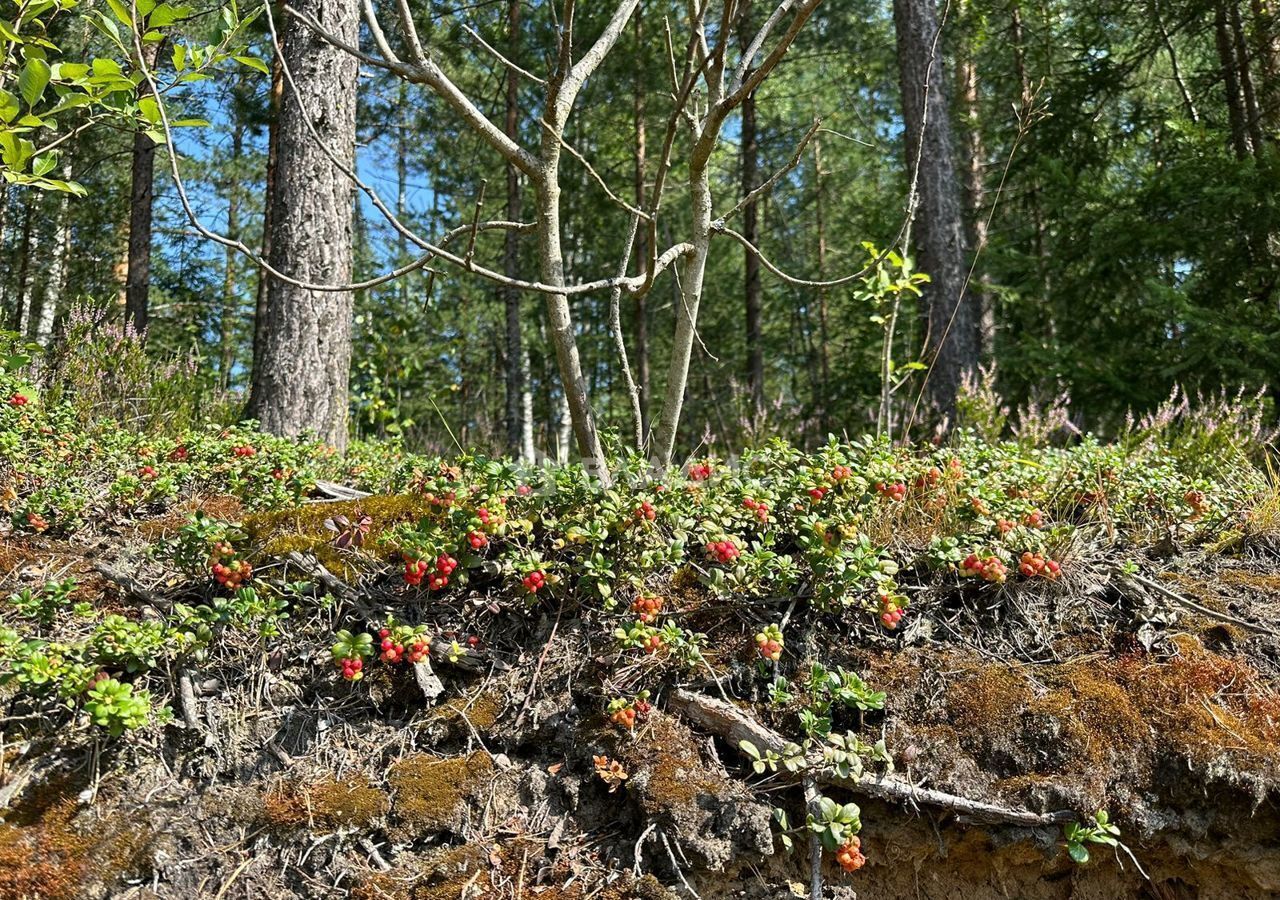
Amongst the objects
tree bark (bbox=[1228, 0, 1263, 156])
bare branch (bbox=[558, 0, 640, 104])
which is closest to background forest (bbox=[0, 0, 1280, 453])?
tree bark (bbox=[1228, 0, 1263, 156])

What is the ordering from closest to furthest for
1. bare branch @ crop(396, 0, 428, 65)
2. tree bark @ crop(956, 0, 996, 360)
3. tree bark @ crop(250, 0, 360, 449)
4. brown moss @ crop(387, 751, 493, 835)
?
brown moss @ crop(387, 751, 493, 835) < bare branch @ crop(396, 0, 428, 65) < tree bark @ crop(250, 0, 360, 449) < tree bark @ crop(956, 0, 996, 360)

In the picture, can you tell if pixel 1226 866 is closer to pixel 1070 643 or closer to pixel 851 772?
pixel 1070 643

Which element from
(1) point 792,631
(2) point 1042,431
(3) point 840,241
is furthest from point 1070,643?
(3) point 840,241

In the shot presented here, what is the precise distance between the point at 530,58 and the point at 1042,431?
305 inches

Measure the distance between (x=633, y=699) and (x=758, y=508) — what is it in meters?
0.74

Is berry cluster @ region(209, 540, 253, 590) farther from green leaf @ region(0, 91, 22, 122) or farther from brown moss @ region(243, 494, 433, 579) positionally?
green leaf @ region(0, 91, 22, 122)

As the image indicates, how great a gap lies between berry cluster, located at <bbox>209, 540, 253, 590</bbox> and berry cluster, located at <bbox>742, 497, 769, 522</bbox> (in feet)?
5.14

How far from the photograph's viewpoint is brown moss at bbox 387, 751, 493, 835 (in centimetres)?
230

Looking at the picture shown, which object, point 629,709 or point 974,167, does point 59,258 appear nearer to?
point 974,167

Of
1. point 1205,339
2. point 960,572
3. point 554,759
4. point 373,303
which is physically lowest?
point 554,759

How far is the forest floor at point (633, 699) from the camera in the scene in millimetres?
2238

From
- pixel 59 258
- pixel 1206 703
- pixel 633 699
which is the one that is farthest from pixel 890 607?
pixel 59 258

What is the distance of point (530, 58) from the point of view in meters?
10.3

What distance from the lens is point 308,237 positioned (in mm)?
5258
